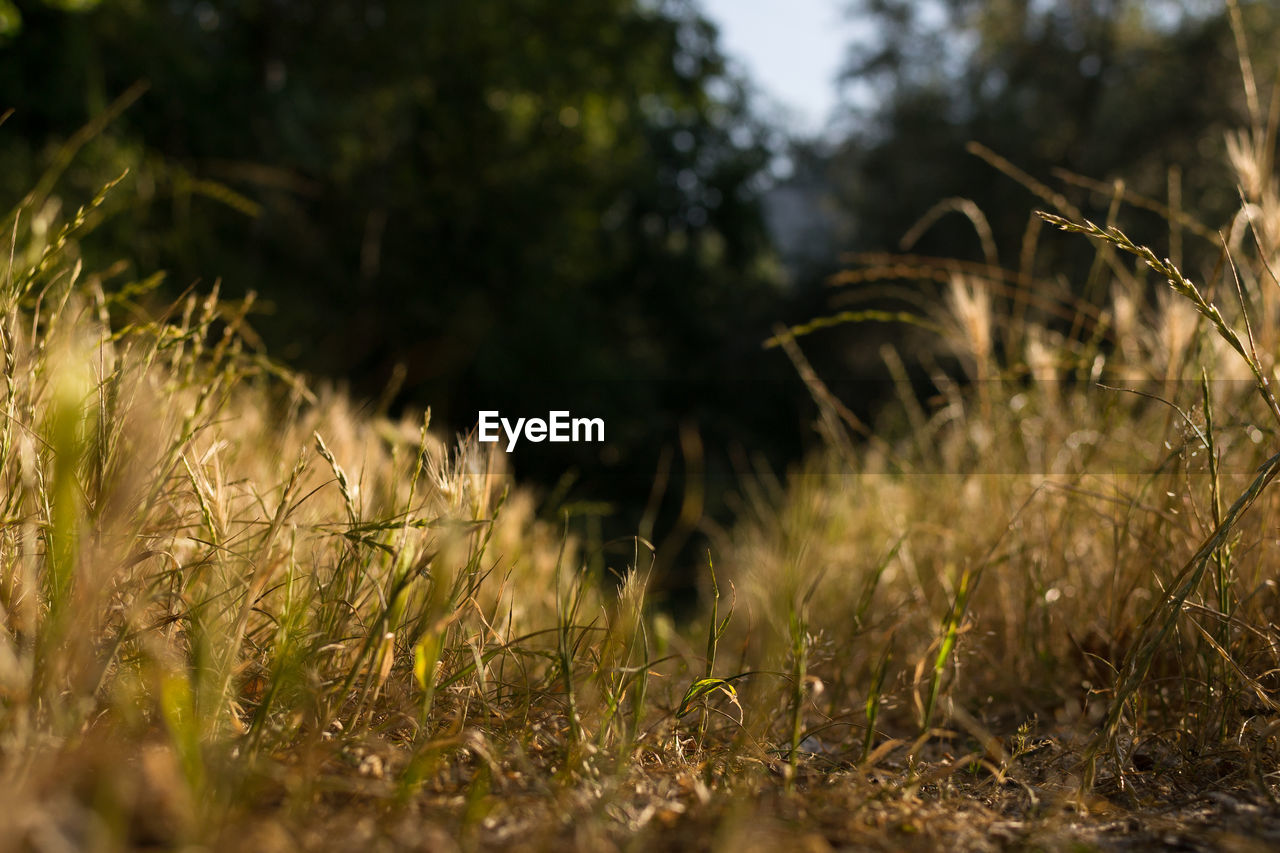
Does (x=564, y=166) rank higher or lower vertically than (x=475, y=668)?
higher

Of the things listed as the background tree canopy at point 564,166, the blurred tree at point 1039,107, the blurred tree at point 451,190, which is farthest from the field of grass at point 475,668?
the blurred tree at point 1039,107

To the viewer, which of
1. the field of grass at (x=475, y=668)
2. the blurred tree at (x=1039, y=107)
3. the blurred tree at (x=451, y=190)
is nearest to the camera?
the field of grass at (x=475, y=668)

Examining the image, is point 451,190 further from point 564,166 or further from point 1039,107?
point 1039,107

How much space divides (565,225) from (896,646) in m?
8.70

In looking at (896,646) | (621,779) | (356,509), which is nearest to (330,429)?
(356,509)

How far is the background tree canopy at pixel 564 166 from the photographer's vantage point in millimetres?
6746

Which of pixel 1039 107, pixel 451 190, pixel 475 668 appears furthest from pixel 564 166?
pixel 475 668

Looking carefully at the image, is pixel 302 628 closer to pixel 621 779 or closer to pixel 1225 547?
pixel 621 779

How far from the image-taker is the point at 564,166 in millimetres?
10367

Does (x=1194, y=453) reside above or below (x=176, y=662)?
above

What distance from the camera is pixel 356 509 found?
1215 mm

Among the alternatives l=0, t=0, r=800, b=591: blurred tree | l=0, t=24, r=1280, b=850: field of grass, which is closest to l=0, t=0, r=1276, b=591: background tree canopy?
l=0, t=0, r=800, b=591: blurred tree

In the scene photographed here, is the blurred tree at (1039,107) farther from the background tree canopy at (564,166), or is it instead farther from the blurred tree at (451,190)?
the blurred tree at (451,190)

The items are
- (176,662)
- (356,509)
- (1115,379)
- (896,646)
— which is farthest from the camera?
(1115,379)
